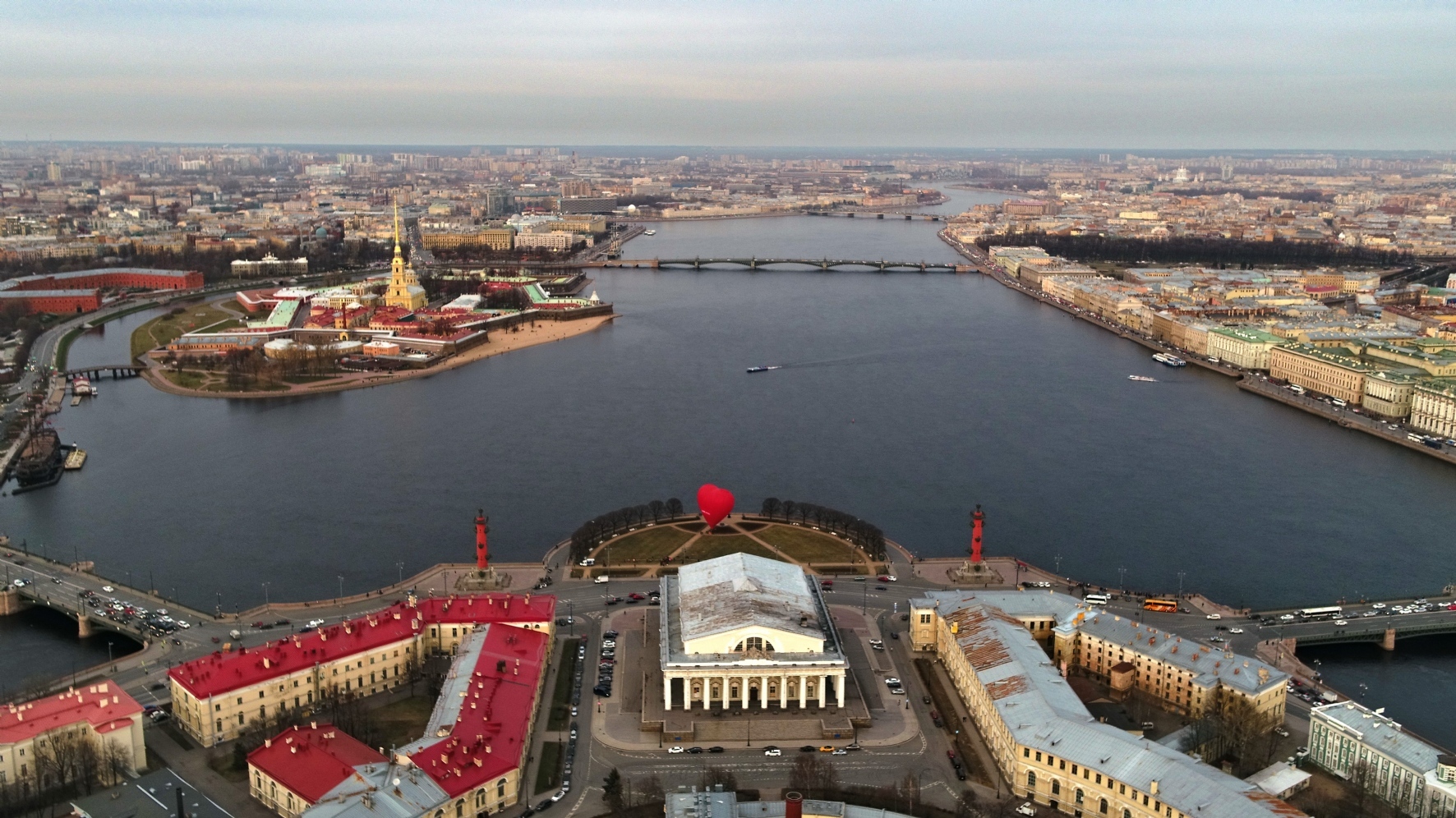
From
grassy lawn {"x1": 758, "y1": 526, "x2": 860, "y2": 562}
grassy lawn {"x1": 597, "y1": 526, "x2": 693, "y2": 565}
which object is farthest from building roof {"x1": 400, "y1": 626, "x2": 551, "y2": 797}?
grassy lawn {"x1": 758, "y1": 526, "x2": 860, "y2": 562}

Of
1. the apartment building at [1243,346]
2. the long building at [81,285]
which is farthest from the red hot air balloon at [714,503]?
the long building at [81,285]

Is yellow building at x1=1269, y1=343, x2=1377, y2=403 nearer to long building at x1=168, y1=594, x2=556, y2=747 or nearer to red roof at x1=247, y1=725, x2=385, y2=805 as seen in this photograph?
long building at x1=168, y1=594, x2=556, y2=747

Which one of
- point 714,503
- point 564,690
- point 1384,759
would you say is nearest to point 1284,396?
point 714,503

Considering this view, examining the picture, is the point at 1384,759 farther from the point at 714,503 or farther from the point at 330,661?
the point at 330,661

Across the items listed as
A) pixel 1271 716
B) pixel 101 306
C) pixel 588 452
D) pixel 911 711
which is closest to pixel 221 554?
pixel 588 452

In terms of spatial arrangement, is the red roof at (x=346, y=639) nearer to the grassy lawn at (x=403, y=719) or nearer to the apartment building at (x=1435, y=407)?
the grassy lawn at (x=403, y=719)

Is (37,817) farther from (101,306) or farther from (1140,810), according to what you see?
(101,306)
